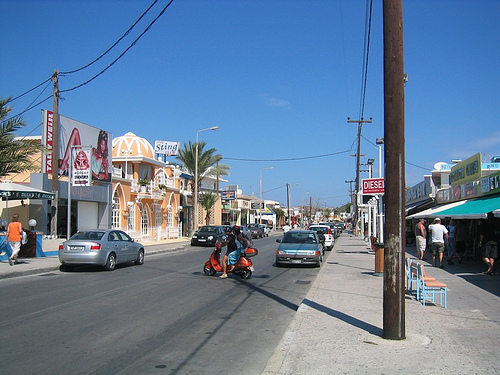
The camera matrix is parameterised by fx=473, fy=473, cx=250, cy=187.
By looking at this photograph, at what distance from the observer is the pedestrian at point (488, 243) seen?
14320 mm

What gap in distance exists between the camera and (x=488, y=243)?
47.1ft

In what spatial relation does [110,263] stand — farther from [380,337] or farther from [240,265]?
[380,337]

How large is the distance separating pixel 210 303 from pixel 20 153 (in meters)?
13.3

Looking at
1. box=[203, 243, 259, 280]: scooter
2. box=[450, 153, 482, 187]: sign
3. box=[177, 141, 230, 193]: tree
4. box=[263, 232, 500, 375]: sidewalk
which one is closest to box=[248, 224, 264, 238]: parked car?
box=[177, 141, 230, 193]: tree

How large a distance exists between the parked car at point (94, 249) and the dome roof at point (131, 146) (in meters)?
20.8

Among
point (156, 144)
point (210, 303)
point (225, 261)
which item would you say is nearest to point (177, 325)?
point (210, 303)

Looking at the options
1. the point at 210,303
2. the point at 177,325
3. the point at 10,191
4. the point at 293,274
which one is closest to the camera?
the point at 177,325

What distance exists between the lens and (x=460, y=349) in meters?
6.33

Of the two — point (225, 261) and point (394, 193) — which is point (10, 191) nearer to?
point (225, 261)

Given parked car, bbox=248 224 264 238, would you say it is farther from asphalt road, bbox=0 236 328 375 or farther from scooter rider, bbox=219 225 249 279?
asphalt road, bbox=0 236 328 375

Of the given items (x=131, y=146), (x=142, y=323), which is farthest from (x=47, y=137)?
(x=142, y=323)

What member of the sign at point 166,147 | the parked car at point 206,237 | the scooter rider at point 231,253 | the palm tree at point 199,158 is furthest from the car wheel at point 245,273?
the sign at point 166,147

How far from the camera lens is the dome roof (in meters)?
37.2

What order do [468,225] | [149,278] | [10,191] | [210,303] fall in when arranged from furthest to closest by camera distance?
[468,225], [10,191], [149,278], [210,303]
